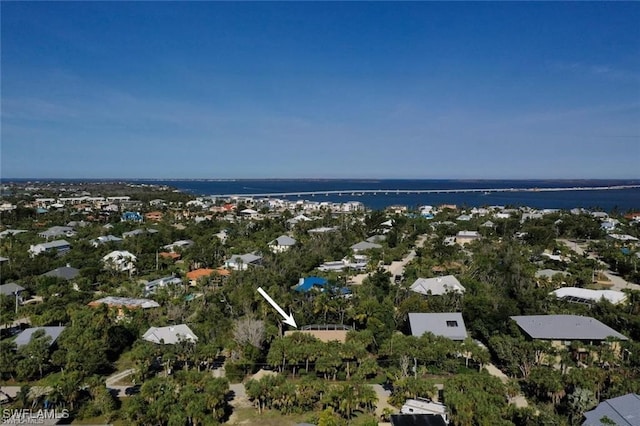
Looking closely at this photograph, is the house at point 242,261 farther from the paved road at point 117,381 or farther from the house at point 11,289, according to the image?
the paved road at point 117,381

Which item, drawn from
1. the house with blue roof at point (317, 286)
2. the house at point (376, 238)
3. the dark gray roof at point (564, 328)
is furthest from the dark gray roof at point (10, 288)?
the house at point (376, 238)

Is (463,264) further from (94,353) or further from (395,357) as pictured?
(94,353)

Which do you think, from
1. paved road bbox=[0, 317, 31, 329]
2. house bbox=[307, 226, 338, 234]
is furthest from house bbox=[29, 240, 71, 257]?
house bbox=[307, 226, 338, 234]

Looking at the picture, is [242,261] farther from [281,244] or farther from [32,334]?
[32,334]

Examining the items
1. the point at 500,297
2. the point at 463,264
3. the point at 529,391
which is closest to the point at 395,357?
the point at 529,391

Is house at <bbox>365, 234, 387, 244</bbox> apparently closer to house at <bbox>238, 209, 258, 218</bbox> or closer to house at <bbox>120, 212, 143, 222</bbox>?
house at <bbox>238, 209, 258, 218</bbox>

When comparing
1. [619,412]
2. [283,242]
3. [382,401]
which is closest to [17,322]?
[382,401]
